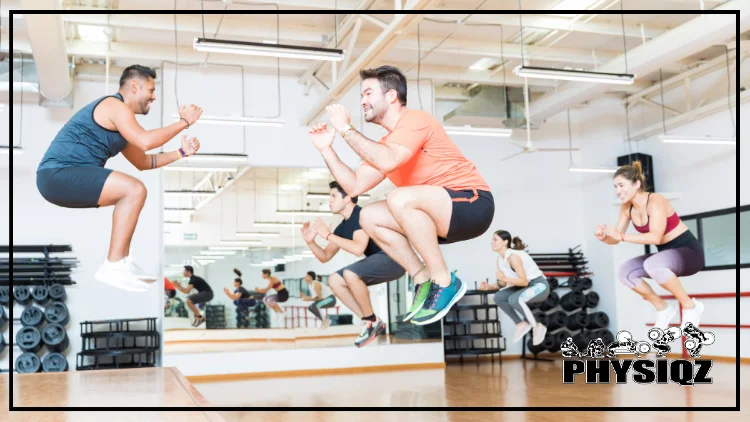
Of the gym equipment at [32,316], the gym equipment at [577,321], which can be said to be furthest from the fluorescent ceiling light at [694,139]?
the gym equipment at [32,316]

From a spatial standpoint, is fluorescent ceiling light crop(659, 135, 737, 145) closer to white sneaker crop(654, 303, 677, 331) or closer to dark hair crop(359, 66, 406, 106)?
white sneaker crop(654, 303, 677, 331)

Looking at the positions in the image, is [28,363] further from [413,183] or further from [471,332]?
[413,183]

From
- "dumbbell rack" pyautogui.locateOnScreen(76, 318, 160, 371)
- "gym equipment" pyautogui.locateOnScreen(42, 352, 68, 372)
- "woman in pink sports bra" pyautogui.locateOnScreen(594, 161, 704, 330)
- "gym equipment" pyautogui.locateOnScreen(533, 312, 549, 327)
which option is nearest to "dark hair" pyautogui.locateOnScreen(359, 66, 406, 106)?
"woman in pink sports bra" pyautogui.locateOnScreen(594, 161, 704, 330)

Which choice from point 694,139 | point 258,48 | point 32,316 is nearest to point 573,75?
point 694,139

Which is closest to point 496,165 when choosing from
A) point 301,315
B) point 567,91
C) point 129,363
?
point 567,91

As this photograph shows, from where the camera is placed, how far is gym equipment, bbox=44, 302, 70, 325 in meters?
9.74

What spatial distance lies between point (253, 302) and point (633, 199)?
7.00 m

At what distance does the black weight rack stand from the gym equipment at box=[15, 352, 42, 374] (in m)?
5.88

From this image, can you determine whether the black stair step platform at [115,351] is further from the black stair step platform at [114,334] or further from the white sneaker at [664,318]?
the white sneaker at [664,318]

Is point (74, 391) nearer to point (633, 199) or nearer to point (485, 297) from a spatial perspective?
point (633, 199)

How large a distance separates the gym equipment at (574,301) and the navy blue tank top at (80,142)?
10.1 m

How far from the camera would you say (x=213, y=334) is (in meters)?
10.3

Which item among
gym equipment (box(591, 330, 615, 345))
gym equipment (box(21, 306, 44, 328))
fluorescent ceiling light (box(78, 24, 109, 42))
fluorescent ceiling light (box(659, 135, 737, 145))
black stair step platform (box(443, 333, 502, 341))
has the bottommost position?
gym equipment (box(591, 330, 615, 345))

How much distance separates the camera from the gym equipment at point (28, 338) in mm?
9500
